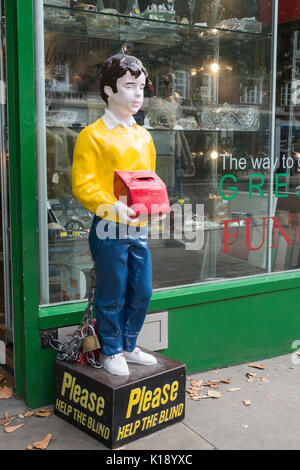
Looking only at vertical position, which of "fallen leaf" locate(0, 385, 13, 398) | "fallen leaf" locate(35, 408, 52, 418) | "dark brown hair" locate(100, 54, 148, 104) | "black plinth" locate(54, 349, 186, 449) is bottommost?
"fallen leaf" locate(35, 408, 52, 418)

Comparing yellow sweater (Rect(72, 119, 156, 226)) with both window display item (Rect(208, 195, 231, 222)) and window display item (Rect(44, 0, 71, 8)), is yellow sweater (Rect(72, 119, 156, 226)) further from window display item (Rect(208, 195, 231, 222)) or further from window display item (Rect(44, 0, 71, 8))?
window display item (Rect(208, 195, 231, 222))

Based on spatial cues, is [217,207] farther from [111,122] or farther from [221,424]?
[221,424]

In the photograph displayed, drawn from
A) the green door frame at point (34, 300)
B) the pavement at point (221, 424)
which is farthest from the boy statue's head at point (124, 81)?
the pavement at point (221, 424)

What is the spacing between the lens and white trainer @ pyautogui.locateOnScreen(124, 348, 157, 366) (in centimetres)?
353

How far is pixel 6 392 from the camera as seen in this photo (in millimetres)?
3908

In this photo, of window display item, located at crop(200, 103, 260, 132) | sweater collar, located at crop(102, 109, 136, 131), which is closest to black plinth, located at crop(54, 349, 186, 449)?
sweater collar, located at crop(102, 109, 136, 131)

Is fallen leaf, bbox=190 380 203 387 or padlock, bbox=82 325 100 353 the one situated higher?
padlock, bbox=82 325 100 353

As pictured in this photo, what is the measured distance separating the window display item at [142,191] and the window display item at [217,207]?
162 centimetres

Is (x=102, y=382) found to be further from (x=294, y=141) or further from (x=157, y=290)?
(x=294, y=141)

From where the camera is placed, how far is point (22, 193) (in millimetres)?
3574

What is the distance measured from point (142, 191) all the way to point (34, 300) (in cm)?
112

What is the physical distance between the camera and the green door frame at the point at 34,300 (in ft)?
11.5

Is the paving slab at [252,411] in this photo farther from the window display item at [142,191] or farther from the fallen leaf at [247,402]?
the window display item at [142,191]

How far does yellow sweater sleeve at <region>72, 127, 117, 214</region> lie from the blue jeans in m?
0.17
